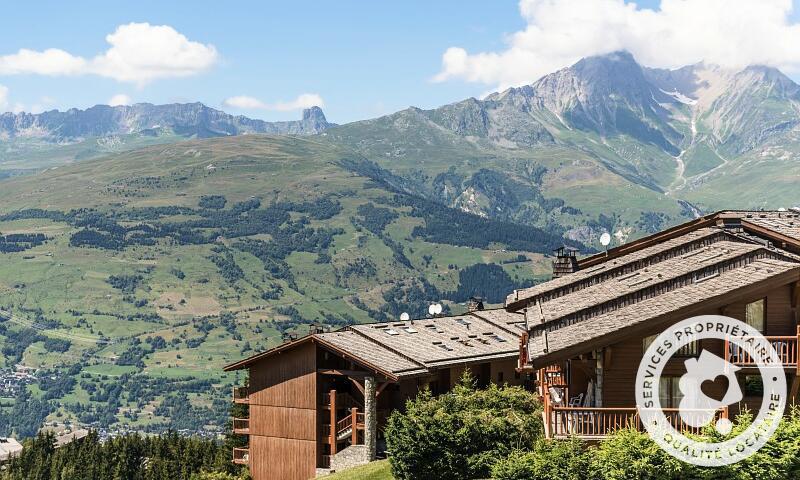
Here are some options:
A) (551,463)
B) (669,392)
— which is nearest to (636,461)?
(551,463)

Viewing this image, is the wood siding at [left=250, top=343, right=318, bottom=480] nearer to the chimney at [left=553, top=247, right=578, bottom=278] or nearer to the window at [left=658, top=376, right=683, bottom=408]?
the chimney at [left=553, top=247, right=578, bottom=278]

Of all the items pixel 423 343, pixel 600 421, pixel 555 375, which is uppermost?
pixel 423 343

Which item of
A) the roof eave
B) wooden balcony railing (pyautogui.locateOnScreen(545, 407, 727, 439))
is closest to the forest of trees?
wooden balcony railing (pyautogui.locateOnScreen(545, 407, 727, 439))

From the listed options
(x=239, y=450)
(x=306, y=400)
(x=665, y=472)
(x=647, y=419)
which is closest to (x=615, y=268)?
(x=647, y=419)

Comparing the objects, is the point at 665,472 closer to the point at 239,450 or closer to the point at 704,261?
the point at 704,261

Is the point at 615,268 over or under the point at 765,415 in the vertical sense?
over

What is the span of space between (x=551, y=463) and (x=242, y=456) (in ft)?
127

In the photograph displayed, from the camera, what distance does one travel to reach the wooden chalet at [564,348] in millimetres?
33188

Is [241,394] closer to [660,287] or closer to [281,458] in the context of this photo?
[281,458]

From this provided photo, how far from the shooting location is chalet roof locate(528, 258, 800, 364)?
32781 millimetres

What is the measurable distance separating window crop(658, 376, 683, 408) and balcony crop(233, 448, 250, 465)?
3596cm

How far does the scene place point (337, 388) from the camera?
5969 centimetres

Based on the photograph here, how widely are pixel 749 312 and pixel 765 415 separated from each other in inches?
152

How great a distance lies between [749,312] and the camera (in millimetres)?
34219
